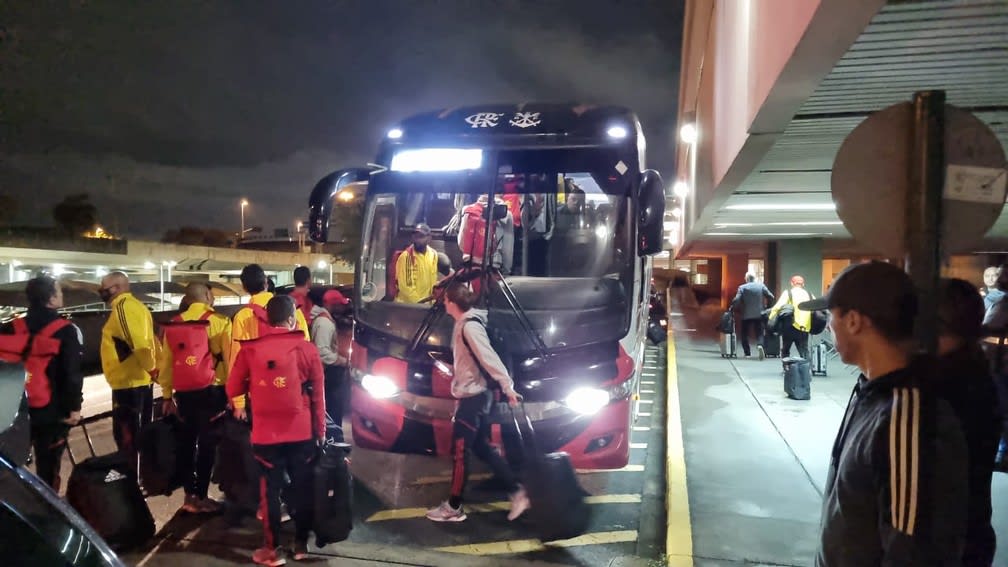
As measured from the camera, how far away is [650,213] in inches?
231

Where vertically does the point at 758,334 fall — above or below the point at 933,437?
below

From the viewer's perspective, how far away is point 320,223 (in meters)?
6.21

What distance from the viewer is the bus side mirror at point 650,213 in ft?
19.2

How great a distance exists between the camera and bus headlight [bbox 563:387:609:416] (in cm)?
556

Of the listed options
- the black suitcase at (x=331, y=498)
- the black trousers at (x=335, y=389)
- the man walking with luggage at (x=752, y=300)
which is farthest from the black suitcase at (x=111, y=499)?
the man walking with luggage at (x=752, y=300)

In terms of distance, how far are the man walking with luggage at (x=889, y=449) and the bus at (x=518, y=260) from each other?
11.3 ft

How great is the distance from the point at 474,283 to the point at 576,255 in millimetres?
969

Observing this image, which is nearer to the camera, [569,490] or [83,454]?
[569,490]

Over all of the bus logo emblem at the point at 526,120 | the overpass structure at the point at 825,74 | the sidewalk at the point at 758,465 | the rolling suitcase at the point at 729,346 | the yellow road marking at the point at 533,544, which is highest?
the bus logo emblem at the point at 526,120

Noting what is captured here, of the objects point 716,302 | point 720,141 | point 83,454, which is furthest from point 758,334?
point 716,302

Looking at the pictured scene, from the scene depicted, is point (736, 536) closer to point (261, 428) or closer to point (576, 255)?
point (576, 255)

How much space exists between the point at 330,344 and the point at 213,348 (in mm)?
1258

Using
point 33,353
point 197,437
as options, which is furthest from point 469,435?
point 33,353

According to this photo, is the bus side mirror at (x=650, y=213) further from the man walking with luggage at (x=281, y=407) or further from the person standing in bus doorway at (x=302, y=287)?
the person standing in bus doorway at (x=302, y=287)
